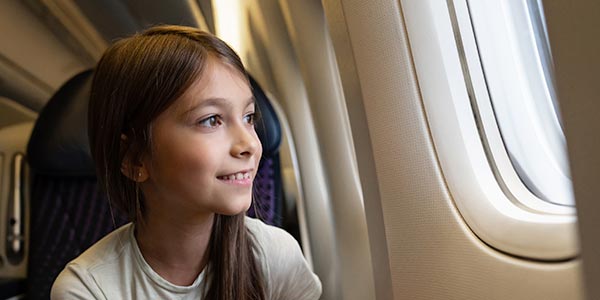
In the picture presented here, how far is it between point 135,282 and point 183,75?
1.35ft

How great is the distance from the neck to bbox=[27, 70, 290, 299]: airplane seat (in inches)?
17.7

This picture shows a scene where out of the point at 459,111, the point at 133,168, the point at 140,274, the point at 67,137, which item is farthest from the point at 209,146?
the point at 67,137

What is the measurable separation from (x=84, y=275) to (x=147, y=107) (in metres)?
0.33

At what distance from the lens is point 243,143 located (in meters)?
1.14

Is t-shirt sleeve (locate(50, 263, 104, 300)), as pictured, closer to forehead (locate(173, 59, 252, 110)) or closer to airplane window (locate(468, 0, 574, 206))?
forehead (locate(173, 59, 252, 110))

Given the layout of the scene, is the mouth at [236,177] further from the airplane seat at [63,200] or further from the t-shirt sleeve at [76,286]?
the airplane seat at [63,200]

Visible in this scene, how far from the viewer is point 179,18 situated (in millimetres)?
2062

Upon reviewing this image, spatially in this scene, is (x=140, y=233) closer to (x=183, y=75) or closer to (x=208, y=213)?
(x=208, y=213)

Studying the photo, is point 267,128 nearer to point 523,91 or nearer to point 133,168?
point 133,168

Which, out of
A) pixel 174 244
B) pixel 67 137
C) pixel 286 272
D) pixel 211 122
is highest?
pixel 67 137

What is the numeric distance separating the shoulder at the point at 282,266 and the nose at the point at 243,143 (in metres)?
0.31

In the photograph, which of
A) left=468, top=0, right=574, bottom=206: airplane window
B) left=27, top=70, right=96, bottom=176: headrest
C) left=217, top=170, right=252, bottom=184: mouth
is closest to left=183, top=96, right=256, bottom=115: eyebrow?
left=217, top=170, right=252, bottom=184: mouth

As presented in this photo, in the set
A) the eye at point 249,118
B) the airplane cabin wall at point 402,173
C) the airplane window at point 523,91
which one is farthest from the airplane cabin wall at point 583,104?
the eye at point 249,118

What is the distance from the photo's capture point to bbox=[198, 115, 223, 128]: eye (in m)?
1.16
